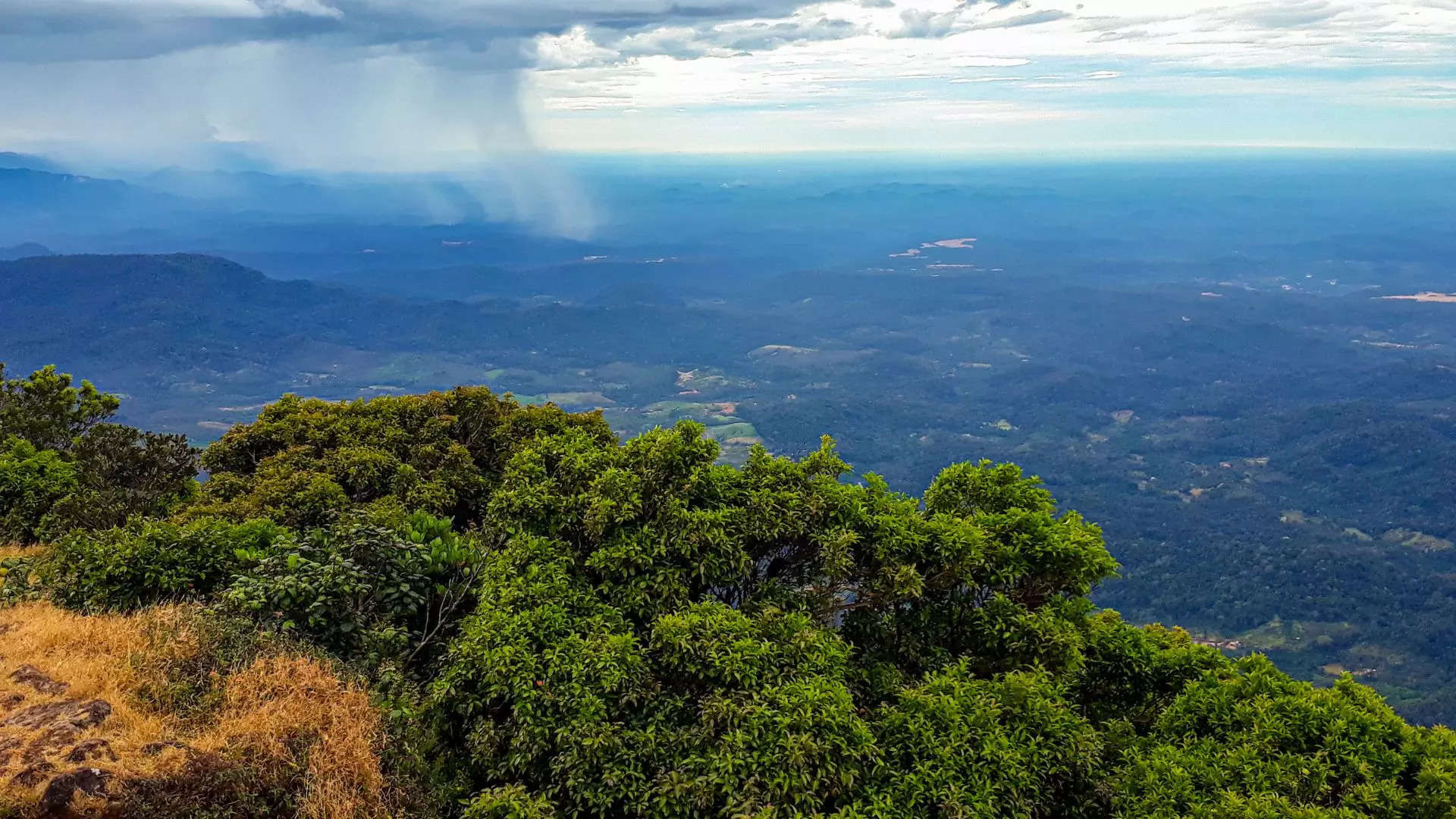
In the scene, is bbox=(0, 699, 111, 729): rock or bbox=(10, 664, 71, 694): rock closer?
bbox=(0, 699, 111, 729): rock

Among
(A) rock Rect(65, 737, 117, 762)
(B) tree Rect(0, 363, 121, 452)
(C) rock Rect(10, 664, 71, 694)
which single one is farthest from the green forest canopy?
(B) tree Rect(0, 363, 121, 452)

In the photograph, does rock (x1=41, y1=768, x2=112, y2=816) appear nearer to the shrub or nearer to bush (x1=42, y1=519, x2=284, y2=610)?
bush (x1=42, y1=519, x2=284, y2=610)

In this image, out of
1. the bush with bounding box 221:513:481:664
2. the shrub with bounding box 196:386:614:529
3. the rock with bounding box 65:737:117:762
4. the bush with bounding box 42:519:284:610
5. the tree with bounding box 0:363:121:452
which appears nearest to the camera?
the rock with bounding box 65:737:117:762

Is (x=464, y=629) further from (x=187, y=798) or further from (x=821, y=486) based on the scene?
(x=821, y=486)

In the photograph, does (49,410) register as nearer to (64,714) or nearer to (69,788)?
(64,714)

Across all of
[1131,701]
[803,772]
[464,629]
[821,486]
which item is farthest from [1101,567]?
[464,629]

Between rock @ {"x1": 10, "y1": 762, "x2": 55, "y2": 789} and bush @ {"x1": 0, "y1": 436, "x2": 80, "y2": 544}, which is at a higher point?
rock @ {"x1": 10, "y1": 762, "x2": 55, "y2": 789}

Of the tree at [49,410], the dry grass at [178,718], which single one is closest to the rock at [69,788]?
the dry grass at [178,718]

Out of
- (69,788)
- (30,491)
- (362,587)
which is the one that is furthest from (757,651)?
(30,491)
